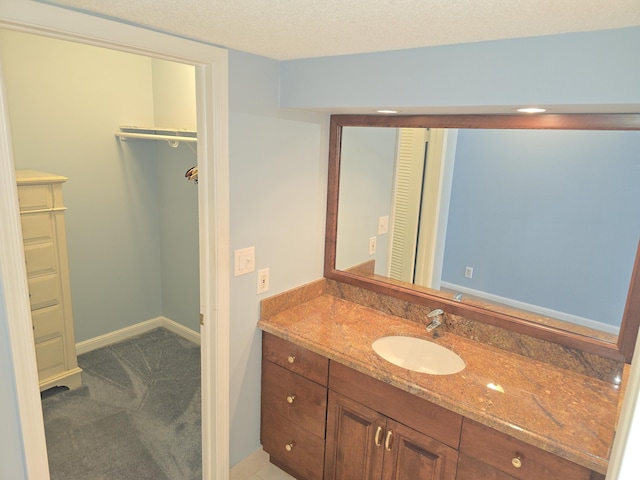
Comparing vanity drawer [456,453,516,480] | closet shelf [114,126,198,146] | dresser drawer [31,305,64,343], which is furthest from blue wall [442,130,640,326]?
dresser drawer [31,305,64,343]

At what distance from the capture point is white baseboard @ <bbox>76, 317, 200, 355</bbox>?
11.0 ft

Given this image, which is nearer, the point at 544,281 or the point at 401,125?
the point at 544,281

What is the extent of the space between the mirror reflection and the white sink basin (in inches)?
11.3

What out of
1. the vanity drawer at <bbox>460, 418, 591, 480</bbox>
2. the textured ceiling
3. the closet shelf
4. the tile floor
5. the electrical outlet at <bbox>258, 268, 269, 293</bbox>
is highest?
the textured ceiling

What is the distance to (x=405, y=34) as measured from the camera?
53.9 inches

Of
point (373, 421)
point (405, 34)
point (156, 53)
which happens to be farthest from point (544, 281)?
point (156, 53)

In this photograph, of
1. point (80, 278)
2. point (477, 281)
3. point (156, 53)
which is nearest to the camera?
point (156, 53)

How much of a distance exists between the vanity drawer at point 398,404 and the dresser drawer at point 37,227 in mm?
1939

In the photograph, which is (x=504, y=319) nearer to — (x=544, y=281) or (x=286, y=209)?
(x=544, y=281)

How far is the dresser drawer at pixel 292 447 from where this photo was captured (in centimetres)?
203

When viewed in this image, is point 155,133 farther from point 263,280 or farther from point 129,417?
point 129,417

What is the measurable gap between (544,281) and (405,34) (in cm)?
115

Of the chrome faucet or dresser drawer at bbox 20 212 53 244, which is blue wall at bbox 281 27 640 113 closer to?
the chrome faucet

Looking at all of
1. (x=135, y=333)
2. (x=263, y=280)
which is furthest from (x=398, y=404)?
(x=135, y=333)
